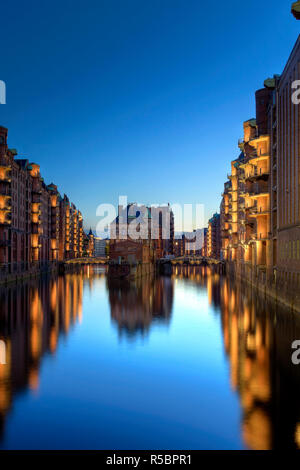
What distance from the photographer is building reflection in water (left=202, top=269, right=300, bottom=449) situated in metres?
12.7

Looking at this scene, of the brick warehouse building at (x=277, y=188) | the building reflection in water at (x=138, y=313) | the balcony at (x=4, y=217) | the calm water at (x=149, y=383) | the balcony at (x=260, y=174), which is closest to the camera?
the calm water at (x=149, y=383)

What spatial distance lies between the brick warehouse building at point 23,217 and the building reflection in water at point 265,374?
45.6 meters

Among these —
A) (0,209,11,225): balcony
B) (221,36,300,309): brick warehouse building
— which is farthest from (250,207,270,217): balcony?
(0,209,11,225): balcony

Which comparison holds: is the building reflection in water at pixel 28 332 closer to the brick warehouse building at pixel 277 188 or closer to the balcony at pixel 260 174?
the brick warehouse building at pixel 277 188

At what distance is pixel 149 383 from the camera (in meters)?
18.2

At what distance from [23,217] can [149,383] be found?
76.5m

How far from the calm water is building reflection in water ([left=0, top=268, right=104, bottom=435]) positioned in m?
0.09

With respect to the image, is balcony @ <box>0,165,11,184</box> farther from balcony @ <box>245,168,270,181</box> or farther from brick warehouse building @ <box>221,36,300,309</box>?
balcony @ <box>245,168,270,181</box>

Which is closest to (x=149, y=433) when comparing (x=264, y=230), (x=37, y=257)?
(x=264, y=230)

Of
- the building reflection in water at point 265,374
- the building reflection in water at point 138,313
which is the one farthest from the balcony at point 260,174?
the building reflection in water at point 265,374

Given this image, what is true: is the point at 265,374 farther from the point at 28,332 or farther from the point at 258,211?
the point at 258,211

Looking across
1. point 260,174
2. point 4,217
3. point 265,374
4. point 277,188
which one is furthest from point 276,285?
point 4,217

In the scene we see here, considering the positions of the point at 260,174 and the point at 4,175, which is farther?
the point at 4,175

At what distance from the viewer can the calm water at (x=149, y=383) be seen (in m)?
12.7
